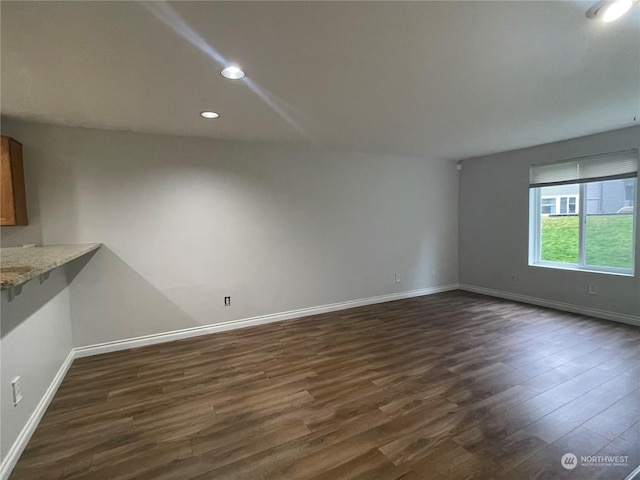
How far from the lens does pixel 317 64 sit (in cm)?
203

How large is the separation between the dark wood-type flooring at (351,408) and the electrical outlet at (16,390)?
0.32 meters

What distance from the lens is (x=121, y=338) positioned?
11.1 ft

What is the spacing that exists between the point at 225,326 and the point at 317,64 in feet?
10.4

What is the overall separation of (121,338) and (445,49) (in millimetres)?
4005

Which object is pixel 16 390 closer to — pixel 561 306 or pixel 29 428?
pixel 29 428

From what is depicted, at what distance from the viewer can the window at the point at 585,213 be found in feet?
12.6

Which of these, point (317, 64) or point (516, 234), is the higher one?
point (317, 64)

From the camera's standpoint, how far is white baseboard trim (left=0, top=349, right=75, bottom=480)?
5.47 ft

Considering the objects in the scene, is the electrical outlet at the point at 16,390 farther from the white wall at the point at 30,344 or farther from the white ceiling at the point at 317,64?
the white ceiling at the point at 317,64

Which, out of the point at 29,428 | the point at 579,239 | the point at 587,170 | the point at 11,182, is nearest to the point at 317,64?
Answer: the point at 11,182

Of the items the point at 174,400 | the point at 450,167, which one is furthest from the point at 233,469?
the point at 450,167

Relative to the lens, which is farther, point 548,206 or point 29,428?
point 548,206

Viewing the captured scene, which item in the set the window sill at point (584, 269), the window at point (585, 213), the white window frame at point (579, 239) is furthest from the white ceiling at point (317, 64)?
the window sill at point (584, 269)

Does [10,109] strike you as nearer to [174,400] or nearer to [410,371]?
[174,400]
